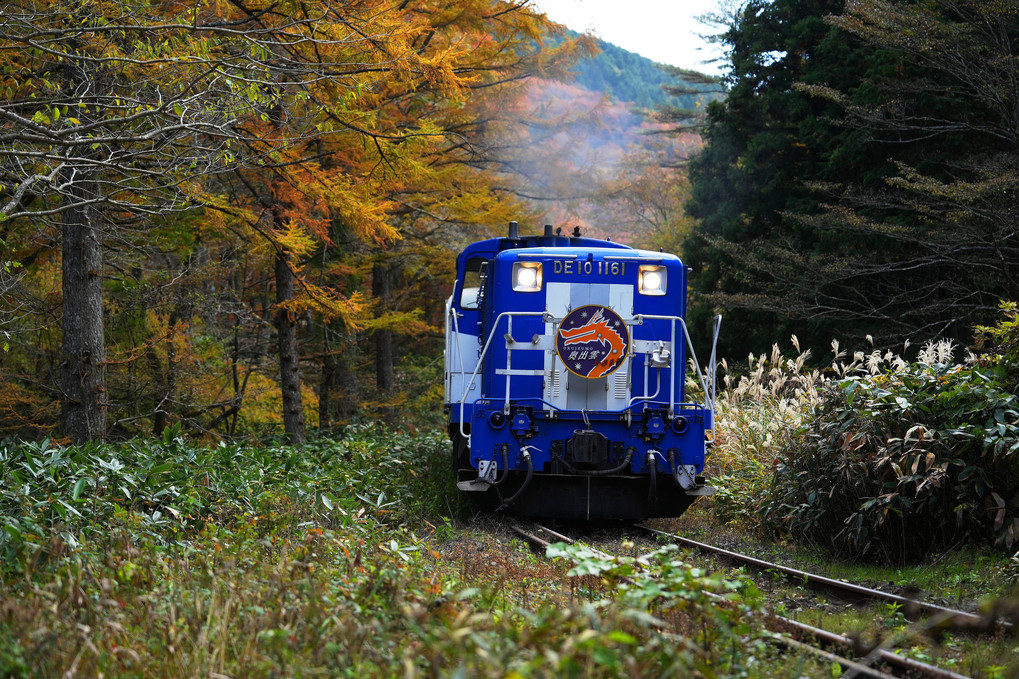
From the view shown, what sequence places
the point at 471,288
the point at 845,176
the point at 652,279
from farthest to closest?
the point at 845,176 < the point at 471,288 < the point at 652,279

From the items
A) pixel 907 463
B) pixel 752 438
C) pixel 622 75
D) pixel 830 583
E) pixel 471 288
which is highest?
pixel 622 75

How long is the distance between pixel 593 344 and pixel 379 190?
14.0 feet

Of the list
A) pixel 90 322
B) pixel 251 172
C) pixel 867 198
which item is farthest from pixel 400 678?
pixel 867 198

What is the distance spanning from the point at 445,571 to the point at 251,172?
7.32m

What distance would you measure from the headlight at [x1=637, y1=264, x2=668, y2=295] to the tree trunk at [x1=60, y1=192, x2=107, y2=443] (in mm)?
6180

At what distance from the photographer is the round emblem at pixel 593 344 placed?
8.66 meters

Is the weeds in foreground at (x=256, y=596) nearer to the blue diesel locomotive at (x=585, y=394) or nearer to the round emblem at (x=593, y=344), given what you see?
the blue diesel locomotive at (x=585, y=394)

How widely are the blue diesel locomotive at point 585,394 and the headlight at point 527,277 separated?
1 cm

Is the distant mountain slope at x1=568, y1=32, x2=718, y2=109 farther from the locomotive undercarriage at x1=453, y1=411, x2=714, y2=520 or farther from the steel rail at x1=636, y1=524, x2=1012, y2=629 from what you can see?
the steel rail at x1=636, y1=524, x2=1012, y2=629

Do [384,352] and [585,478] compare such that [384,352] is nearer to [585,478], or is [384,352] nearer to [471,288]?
[471,288]

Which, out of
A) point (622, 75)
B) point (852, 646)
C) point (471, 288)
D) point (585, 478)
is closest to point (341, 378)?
point (471, 288)

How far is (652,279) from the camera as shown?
9.05 meters

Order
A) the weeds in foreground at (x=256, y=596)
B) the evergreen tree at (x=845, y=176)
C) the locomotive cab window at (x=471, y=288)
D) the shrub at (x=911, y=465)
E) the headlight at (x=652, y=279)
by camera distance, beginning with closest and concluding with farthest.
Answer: the weeds in foreground at (x=256, y=596) < the shrub at (x=911, y=465) < the headlight at (x=652, y=279) < the locomotive cab window at (x=471, y=288) < the evergreen tree at (x=845, y=176)

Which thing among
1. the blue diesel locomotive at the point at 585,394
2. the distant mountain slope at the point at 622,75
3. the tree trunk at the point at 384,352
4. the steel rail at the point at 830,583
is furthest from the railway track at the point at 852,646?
the distant mountain slope at the point at 622,75
